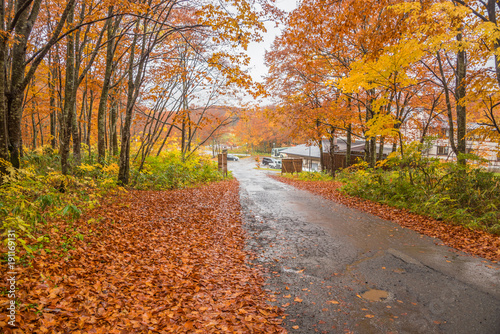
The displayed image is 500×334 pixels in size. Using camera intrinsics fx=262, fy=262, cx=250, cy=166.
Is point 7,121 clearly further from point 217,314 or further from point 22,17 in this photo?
point 217,314

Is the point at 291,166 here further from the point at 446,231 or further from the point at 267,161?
the point at 446,231

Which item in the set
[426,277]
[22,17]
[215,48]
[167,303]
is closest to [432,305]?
[426,277]

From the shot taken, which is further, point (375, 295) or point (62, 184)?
point (62, 184)

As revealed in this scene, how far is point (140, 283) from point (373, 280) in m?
3.42

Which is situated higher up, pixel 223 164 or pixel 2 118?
pixel 2 118

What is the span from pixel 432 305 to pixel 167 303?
10.9ft

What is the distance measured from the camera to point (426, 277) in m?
3.99

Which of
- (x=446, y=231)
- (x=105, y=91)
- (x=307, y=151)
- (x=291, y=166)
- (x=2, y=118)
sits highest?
(x=105, y=91)

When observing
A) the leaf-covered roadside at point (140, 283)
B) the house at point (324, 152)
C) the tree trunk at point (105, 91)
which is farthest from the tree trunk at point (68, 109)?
the house at point (324, 152)

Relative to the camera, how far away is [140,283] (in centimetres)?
369

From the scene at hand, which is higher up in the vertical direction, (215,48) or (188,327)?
(215,48)

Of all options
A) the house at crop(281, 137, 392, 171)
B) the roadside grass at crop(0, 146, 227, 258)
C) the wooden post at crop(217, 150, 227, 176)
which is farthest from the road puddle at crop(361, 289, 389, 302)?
the house at crop(281, 137, 392, 171)

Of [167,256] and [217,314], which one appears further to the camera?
[167,256]

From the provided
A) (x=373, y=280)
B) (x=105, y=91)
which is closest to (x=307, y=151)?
(x=105, y=91)
